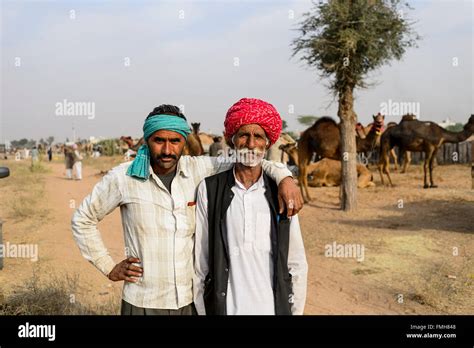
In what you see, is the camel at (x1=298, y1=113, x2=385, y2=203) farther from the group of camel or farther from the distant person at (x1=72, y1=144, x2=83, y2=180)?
the distant person at (x1=72, y1=144, x2=83, y2=180)

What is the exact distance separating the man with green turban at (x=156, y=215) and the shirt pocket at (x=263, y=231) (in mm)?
208

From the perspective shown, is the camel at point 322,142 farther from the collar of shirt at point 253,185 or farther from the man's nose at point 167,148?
the man's nose at point 167,148

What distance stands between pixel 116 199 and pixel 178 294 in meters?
0.60

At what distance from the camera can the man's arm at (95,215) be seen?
2.53 m

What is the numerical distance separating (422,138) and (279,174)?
12531 millimetres

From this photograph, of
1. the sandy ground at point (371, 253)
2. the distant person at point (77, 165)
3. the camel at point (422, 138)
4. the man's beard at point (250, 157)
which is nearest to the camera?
the man's beard at point (250, 157)

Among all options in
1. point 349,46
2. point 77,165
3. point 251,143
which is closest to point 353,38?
point 349,46

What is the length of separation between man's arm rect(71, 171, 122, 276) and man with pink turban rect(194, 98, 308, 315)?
48 centimetres

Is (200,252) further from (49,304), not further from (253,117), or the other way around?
(49,304)

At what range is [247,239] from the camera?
7.84 feet

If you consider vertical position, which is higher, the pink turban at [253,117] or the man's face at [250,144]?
the pink turban at [253,117]

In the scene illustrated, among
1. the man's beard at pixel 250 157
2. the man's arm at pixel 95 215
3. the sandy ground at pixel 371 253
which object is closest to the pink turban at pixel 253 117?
the man's beard at pixel 250 157

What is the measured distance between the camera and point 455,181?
47.9 feet
